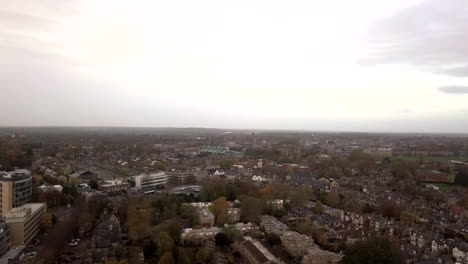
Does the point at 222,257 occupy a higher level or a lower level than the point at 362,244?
lower

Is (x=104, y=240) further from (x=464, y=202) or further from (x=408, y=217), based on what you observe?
(x=464, y=202)

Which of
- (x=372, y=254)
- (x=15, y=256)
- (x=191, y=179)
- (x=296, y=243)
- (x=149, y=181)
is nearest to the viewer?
(x=372, y=254)

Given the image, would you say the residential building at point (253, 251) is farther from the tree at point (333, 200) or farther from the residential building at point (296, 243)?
the tree at point (333, 200)

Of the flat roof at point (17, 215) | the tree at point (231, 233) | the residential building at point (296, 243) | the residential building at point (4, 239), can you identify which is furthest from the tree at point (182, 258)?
the flat roof at point (17, 215)

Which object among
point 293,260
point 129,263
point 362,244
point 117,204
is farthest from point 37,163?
point 362,244

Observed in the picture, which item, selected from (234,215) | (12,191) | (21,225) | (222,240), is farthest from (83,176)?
(222,240)

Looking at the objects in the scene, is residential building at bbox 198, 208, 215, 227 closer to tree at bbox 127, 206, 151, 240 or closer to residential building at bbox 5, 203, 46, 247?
tree at bbox 127, 206, 151, 240

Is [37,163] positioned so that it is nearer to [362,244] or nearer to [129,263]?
[129,263]
